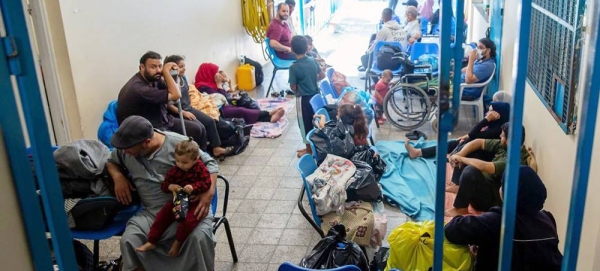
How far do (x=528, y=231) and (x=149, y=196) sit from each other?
1.99 metres

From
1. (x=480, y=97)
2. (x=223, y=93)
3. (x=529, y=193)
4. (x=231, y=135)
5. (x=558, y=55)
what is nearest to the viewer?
(x=529, y=193)

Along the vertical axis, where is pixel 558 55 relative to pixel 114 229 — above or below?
above

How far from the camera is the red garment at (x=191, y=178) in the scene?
3.12 metres

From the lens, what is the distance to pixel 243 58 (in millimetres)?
8375

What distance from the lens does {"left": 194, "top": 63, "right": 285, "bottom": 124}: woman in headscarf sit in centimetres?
652

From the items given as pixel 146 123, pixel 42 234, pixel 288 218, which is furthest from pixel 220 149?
pixel 42 234

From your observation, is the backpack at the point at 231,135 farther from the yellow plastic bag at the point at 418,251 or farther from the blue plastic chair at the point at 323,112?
the yellow plastic bag at the point at 418,251

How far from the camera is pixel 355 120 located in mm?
4754

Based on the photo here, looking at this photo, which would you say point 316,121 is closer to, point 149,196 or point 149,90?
Result: point 149,90

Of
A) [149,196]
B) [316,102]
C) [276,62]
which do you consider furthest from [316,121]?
[276,62]

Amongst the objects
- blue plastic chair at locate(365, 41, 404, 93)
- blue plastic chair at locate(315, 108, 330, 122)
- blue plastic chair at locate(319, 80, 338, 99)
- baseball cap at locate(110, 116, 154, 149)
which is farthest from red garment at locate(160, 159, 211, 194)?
blue plastic chair at locate(365, 41, 404, 93)

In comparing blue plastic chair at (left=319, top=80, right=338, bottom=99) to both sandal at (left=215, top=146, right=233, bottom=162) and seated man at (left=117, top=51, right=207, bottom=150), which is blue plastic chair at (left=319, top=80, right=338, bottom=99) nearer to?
sandal at (left=215, top=146, right=233, bottom=162)

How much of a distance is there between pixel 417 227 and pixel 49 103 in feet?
10.3

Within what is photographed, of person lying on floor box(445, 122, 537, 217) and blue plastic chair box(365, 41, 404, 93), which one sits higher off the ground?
blue plastic chair box(365, 41, 404, 93)
